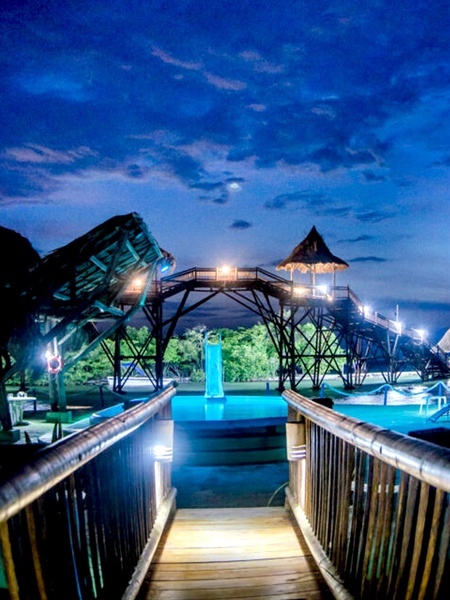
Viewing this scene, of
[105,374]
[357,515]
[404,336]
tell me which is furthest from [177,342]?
[357,515]

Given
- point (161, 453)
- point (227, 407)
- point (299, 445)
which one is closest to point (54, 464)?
point (161, 453)

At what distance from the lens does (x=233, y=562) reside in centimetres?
318

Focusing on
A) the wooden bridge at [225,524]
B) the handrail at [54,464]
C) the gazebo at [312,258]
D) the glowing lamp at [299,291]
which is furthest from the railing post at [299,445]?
the gazebo at [312,258]

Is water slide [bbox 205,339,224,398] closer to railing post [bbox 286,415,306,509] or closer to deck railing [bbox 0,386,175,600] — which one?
railing post [bbox 286,415,306,509]

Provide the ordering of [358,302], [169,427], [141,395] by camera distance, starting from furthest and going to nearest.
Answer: [358,302]
[141,395]
[169,427]

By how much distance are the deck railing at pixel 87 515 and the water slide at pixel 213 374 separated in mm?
13105

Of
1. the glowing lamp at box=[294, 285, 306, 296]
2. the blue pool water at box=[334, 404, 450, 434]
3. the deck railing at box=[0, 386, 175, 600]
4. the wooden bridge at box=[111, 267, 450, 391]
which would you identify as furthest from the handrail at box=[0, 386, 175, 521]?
the glowing lamp at box=[294, 285, 306, 296]

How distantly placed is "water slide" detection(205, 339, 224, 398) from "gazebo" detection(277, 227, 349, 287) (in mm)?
7597

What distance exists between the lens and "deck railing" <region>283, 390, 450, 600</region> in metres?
1.63

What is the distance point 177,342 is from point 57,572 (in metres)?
23.1

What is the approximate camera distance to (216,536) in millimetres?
3711

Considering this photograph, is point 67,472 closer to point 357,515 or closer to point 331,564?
point 357,515

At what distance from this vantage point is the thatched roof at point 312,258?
881 inches

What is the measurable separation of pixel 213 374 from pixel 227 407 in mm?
1924
